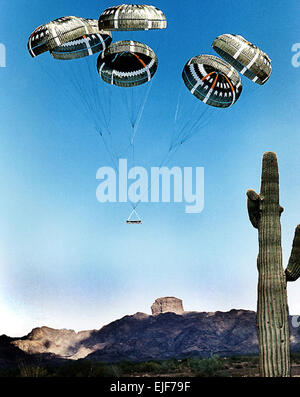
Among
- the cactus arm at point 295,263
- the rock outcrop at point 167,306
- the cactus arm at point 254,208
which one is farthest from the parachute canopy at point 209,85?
the rock outcrop at point 167,306

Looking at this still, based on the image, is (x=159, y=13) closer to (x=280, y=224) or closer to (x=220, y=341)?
(x=280, y=224)

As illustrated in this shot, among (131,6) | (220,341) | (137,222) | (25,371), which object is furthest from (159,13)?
(220,341)

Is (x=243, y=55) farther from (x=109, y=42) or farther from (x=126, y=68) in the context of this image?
(x=109, y=42)

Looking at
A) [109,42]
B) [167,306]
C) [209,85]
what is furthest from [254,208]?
[167,306]

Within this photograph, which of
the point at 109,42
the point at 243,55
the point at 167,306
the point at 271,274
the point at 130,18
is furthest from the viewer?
the point at 167,306

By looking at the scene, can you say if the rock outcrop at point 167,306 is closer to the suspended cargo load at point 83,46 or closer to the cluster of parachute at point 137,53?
the cluster of parachute at point 137,53

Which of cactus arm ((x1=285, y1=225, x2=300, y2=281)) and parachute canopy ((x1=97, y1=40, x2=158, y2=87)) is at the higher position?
parachute canopy ((x1=97, y1=40, x2=158, y2=87))

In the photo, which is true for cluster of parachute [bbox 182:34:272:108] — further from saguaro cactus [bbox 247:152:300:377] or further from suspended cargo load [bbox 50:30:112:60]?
saguaro cactus [bbox 247:152:300:377]

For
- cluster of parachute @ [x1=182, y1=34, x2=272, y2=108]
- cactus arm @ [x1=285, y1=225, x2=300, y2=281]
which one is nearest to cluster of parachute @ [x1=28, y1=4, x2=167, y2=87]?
cluster of parachute @ [x1=182, y1=34, x2=272, y2=108]
